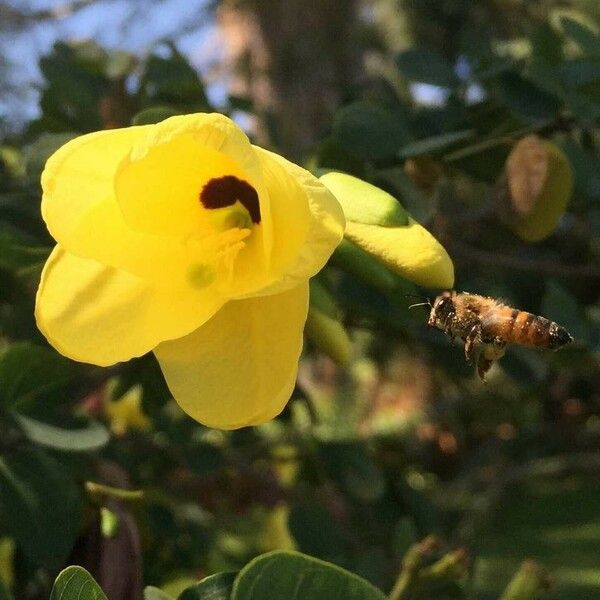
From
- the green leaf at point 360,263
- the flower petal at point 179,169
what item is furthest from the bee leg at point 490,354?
the flower petal at point 179,169

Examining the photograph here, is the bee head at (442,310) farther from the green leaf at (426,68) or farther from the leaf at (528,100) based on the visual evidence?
the green leaf at (426,68)

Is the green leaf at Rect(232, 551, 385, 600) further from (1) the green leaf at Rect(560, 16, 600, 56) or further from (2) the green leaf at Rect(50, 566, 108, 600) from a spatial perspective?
(1) the green leaf at Rect(560, 16, 600, 56)

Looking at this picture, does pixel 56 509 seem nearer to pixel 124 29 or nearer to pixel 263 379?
pixel 263 379

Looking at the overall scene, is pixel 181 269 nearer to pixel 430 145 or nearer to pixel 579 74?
pixel 430 145

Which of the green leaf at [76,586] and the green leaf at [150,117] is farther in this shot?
the green leaf at [150,117]

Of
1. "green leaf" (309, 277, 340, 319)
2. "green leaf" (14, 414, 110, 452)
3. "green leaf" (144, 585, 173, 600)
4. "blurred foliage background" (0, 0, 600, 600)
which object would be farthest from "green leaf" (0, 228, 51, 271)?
"green leaf" (144, 585, 173, 600)

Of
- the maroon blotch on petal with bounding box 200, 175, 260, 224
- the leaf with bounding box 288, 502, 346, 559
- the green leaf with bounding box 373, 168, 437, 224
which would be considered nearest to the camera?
the maroon blotch on petal with bounding box 200, 175, 260, 224

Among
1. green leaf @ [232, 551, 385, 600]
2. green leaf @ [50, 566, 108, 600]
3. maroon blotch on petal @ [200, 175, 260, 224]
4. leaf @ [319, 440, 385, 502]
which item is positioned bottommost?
leaf @ [319, 440, 385, 502]

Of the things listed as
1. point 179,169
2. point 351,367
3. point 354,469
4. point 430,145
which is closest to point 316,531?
point 354,469
